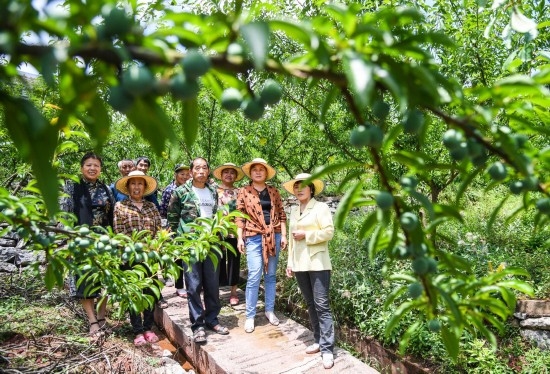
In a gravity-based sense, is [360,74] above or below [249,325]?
above

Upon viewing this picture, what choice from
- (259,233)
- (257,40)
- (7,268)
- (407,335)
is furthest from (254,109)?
(7,268)

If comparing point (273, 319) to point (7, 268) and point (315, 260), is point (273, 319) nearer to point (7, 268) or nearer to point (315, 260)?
point (315, 260)

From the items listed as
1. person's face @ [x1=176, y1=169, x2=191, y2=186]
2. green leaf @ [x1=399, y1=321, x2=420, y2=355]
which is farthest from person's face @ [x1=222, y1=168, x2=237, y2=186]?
green leaf @ [x1=399, y1=321, x2=420, y2=355]

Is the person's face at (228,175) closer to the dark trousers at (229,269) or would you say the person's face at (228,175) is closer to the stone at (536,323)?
the dark trousers at (229,269)

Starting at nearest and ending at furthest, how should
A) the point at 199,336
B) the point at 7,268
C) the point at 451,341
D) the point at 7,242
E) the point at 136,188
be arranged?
the point at 451,341 < the point at 199,336 < the point at 136,188 < the point at 7,268 < the point at 7,242

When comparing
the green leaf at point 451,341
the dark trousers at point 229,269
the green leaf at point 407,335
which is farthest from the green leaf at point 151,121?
the dark trousers at point 229,269

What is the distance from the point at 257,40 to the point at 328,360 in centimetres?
330

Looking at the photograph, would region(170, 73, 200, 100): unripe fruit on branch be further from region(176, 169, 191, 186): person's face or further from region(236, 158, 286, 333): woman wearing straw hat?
region(176, 169, 191, 186): person's face

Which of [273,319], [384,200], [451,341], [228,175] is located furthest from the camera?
[228,175]

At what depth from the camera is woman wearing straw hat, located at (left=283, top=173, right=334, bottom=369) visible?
3484 mm

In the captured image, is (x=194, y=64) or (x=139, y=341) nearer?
(x=194, y=64)

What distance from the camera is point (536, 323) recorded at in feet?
11.8

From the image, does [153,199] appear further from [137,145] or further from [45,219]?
[137,145]

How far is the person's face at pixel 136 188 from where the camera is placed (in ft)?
12.8
